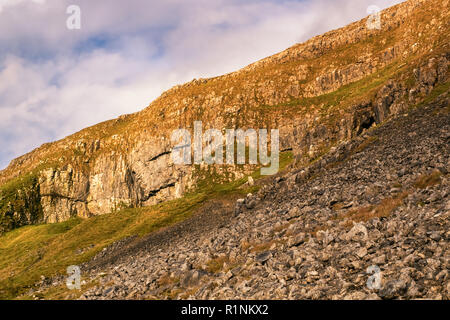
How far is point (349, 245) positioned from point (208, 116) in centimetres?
14357

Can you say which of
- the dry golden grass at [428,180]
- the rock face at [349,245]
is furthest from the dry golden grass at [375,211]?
the dry golden grass at [428,180]

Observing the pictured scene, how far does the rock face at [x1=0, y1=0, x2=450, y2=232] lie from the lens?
12648 cm

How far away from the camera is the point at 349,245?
627 inches

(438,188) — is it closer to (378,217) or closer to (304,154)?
(378,217)

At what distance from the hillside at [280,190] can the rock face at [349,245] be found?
0.34 ft

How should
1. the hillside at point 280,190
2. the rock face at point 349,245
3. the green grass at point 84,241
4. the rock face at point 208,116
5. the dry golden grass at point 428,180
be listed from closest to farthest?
the rock face at point 349,245 < the hillside at point 280,190 < the dry golden grass at point 428,180 < the green grass at point 84,241 < the rock face at point 208,116

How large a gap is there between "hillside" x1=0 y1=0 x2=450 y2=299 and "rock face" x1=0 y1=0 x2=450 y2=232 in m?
0.77

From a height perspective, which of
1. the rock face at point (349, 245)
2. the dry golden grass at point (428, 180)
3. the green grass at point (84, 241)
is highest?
the dry golden grass at point (428, 180)

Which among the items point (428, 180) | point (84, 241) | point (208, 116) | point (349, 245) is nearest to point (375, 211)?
point (349, 245)

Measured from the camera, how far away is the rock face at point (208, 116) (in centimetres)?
12648

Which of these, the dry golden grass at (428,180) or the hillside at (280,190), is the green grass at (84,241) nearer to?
the hillside at (280,190)

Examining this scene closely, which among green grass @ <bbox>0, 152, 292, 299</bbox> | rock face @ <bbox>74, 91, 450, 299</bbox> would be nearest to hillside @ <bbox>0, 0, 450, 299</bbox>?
rock face @ <bbox>74, 91, 450, 299</bbox>

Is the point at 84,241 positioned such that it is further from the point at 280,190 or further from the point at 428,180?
the point at 428,180

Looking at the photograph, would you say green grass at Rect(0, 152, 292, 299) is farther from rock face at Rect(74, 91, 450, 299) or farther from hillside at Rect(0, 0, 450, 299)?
rock face at Rect(74, 91, 450, 299)
